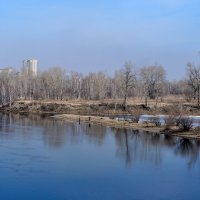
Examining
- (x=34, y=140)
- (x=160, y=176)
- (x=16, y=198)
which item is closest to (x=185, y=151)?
(x=160, y=176)

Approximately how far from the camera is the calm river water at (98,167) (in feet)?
51.4

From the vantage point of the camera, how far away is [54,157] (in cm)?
2303

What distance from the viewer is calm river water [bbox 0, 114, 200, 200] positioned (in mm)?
15668

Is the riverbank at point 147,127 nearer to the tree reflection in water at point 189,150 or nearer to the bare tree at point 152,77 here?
the tree reflection in water at point 189,150

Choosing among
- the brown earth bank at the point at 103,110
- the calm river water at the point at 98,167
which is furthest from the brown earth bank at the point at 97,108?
the calm river water at the point at 98,167

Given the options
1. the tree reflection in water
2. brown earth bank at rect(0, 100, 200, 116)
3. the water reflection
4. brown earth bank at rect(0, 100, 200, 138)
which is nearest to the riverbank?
brown earth bank at rect(0, 100, 200, 138)

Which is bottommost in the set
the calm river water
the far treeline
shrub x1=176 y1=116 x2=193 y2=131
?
the calm river water

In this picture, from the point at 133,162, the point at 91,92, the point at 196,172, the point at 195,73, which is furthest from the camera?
the point at 91,92

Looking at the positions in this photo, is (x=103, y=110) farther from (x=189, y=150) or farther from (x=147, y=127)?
(x=189, y=150)

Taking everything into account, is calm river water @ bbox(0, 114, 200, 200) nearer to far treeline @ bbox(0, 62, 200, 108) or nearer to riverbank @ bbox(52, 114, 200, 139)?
riverbank @ bbox(52, 114, 200, 139)

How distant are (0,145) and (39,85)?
79.5 meters

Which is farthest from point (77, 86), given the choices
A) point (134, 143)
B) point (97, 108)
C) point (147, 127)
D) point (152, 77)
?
point (134, 143)

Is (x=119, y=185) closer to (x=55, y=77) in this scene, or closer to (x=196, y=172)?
(x=196, y=172)

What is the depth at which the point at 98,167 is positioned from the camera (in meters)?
20.5
